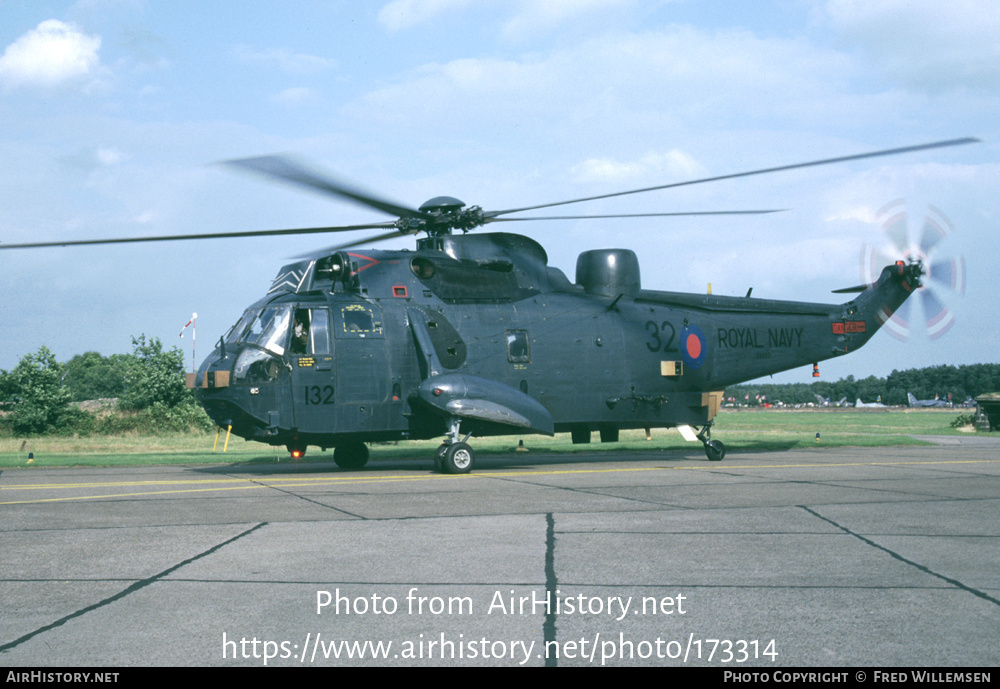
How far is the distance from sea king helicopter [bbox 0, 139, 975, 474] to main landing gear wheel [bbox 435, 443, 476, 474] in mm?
24

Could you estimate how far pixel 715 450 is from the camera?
19.4 meters

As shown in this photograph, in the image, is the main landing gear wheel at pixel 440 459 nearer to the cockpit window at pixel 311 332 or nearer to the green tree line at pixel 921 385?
the cockpit window at pixel 311 332

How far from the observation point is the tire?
15812mm

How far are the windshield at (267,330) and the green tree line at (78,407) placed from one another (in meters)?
25.3

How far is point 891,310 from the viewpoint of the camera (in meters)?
23.0

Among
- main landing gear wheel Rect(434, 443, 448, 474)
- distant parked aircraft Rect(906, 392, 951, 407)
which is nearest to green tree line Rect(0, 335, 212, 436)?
main landing gear wheel Rect(434, 443, 448, 474)

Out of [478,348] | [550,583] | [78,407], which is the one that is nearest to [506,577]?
[550,583]

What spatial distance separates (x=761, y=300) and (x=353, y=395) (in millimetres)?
11194

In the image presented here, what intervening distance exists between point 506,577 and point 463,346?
434 inches

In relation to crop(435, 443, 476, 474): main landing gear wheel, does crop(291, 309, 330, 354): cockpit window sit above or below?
above

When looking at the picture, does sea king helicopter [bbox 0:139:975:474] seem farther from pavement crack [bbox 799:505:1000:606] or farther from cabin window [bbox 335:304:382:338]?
pavement crack [bbox 799:505:1000:606]

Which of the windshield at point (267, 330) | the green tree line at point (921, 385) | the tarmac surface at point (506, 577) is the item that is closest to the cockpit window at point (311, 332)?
the windshield at point (267, 330)

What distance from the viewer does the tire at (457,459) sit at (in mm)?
15812
